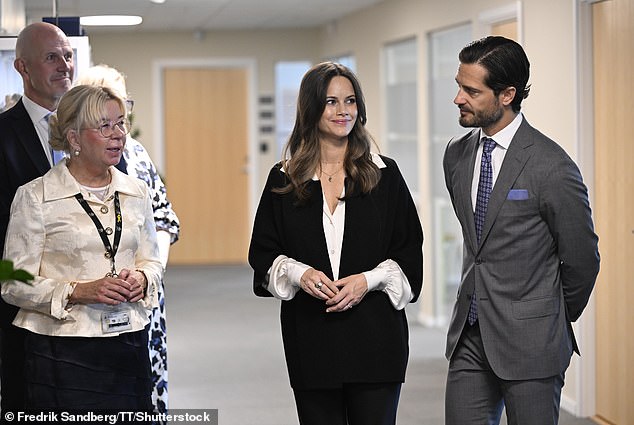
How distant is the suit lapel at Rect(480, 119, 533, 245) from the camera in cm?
272

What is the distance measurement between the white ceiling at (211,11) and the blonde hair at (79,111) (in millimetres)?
5327

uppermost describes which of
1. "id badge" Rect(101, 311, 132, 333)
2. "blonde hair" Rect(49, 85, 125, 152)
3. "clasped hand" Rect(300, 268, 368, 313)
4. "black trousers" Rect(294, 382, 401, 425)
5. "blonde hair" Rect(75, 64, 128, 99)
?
"blonde hair" Rect(75, 64, 128, 99)

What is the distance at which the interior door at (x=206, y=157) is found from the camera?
38.1ft

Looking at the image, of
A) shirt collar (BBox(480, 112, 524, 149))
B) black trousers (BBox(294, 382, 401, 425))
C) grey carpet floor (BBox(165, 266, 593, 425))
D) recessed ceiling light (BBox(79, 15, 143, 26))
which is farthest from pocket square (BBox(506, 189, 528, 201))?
recessed ceiling light (BBox(79, 15, 143, 26))

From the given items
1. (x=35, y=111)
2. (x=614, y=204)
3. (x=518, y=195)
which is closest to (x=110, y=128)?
(x=35, y=111)

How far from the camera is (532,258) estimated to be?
107 inches

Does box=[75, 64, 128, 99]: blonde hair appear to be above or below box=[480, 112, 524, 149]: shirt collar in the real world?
above

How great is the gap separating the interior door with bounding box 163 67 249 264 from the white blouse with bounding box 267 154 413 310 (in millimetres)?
8963

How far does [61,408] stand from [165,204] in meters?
1.14

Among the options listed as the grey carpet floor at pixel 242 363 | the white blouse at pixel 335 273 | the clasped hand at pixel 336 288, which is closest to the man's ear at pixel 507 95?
the white blouse at pixel 335 273

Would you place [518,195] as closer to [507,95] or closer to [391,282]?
[507,95]

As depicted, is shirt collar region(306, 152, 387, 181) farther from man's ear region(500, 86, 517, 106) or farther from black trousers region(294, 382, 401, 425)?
black trousers region(294, 382, 401, 425)

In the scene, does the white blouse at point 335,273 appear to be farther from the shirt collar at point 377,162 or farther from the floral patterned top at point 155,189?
the floral patterned top at point 155,189

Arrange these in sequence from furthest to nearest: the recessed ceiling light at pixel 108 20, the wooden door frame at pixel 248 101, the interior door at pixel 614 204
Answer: the wooden door frame at pixel 248 101 → the recessed ceiling light at pixel 108 20 → the interior door at pixel 614 204
